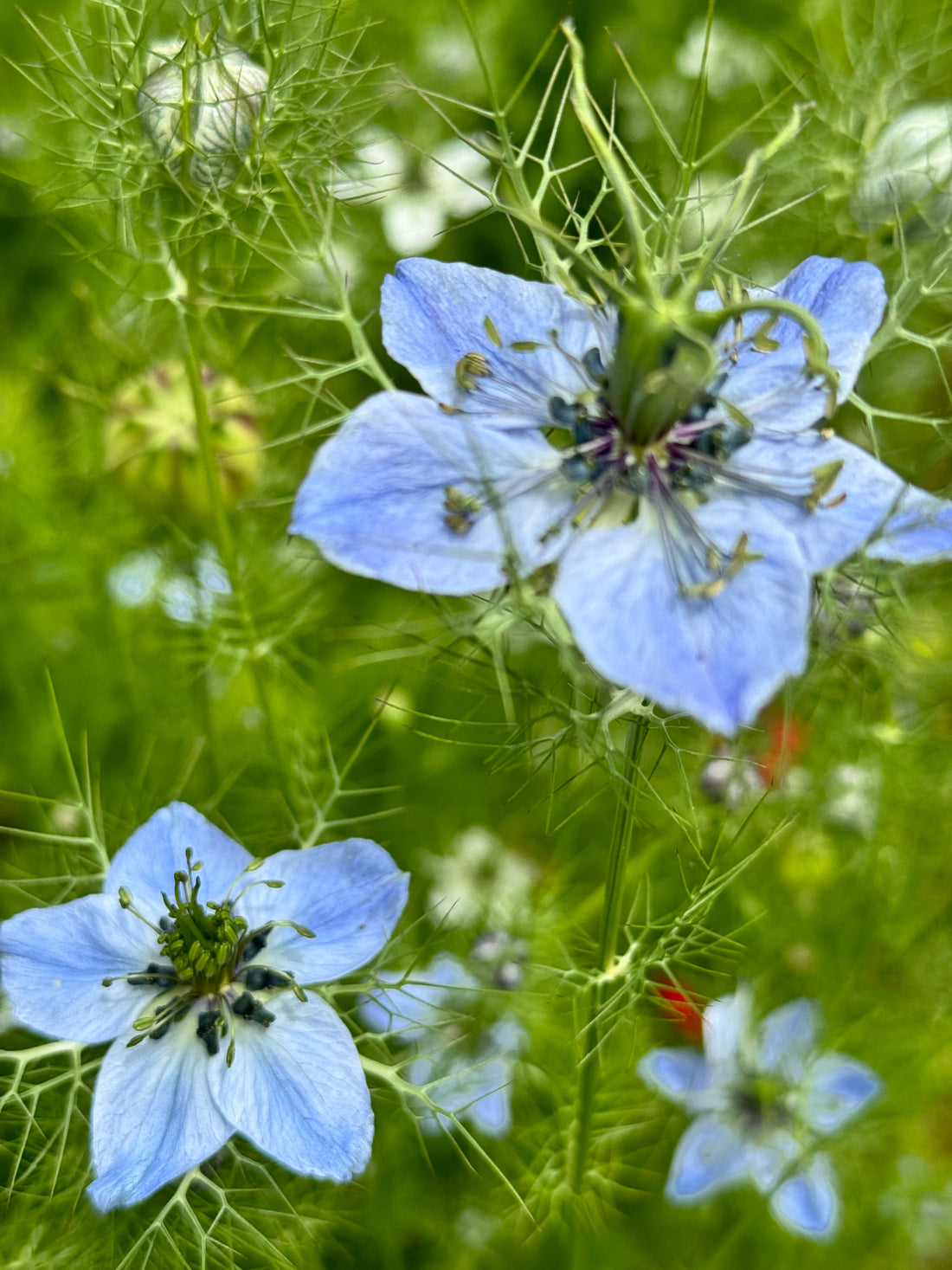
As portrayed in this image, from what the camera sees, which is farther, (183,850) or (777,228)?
(777,228)

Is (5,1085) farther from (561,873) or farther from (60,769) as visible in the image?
(561,873)

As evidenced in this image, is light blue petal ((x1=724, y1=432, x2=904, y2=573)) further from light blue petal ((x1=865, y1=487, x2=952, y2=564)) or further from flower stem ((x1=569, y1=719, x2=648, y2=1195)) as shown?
flower stem ((x1=569, y1=719, x2=648, y2=1195))

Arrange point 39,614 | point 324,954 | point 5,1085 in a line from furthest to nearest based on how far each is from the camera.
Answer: point 39,614 < point 5,1085 < point 324,954

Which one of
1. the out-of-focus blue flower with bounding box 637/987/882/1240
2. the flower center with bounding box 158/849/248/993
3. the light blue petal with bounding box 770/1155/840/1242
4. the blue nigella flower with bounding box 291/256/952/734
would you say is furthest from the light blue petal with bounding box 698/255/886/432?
the light blue petal with bounding box 770/1155/840/1242

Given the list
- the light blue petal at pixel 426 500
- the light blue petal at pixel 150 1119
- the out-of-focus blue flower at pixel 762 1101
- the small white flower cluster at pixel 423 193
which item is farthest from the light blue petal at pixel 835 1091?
the small white flower cluster at pixel 423 193

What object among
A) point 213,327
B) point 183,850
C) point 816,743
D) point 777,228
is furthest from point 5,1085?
point 777,228

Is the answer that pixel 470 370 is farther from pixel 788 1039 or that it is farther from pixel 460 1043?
pixel 788 1039
